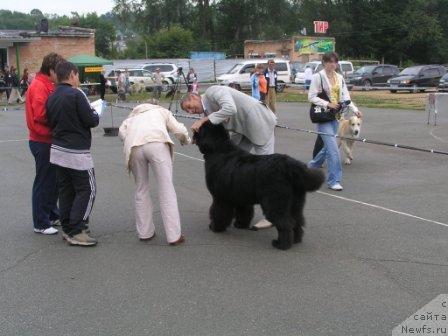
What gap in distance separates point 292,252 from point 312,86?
126 inches

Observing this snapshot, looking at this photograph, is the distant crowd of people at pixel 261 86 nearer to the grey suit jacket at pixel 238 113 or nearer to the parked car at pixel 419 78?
the grey suit jacket at pixel 238 113

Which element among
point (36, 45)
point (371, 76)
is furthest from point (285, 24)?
point (36, 45)

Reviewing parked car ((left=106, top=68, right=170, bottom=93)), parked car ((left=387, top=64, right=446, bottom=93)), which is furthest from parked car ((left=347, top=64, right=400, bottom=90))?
parked car ((left=106, top=68, right=170, bottom=93))

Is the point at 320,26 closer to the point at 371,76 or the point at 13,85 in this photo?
the point at 371,76

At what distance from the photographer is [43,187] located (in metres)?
5.91

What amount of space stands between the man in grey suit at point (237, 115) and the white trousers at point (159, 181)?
50cm

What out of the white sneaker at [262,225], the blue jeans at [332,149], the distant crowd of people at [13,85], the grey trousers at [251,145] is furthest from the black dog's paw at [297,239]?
the distant crowd of people at [13,85]

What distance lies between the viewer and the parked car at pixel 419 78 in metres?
31.8

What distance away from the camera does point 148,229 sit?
18.9 ft

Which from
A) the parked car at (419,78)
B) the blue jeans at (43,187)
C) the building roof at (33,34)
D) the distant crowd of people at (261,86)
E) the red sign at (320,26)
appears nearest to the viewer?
the blue jeans at (43,187)

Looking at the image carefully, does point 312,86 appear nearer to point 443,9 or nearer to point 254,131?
point 254,131

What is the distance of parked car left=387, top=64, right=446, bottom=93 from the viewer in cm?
3183

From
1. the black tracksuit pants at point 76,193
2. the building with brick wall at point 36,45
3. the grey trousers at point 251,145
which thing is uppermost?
the building with brick wall at point 36,45

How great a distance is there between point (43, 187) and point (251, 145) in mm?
2304
